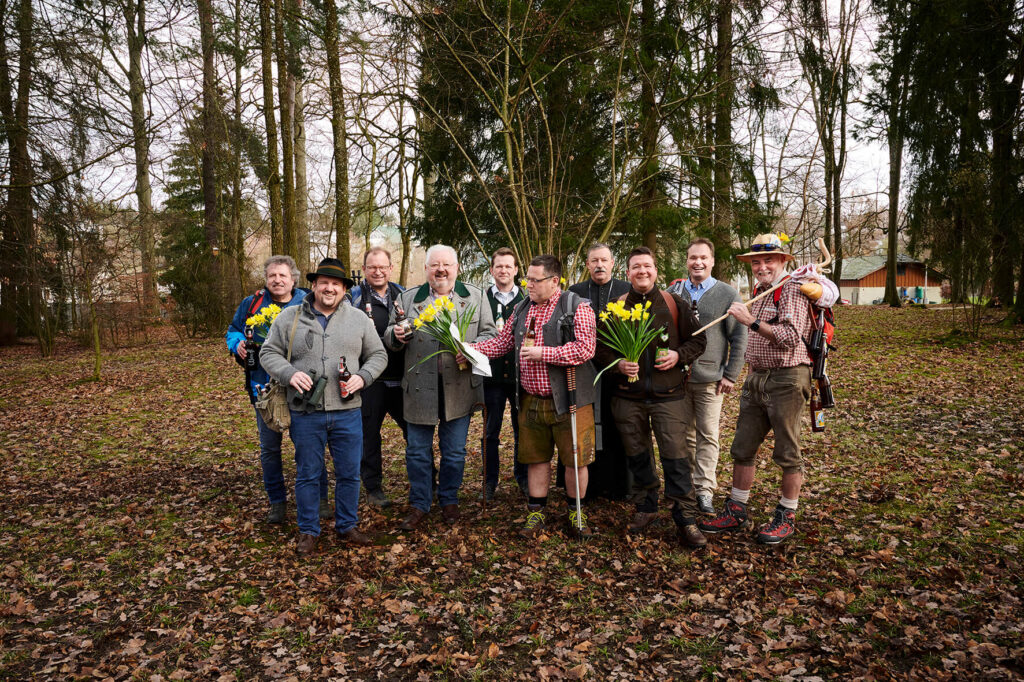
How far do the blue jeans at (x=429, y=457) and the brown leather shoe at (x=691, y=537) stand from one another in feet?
5.82

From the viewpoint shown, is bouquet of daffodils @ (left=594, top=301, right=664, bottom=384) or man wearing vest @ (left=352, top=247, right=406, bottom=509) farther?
man wearing vest @ (left=352, top=247, right=406, bottom=509)

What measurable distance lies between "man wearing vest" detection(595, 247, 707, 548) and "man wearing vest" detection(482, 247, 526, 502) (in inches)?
39.6

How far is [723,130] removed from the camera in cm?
1280

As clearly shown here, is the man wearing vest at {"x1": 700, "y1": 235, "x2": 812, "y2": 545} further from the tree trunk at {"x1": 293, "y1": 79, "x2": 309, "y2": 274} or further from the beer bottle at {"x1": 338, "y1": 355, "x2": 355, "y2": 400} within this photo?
the tree trunk at {"x1": 293, "y1": 79, "x2": 309, "y2": 274}

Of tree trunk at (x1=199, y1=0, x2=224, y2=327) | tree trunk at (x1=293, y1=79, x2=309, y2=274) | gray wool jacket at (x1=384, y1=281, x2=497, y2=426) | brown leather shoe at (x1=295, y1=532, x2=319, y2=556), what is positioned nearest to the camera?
brown leather shoe at (x1=295, y1=532, x2=319, y2=556)

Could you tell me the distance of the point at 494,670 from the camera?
3270mm

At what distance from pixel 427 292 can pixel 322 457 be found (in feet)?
5.01

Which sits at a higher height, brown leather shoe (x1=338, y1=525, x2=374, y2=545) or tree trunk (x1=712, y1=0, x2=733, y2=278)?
tree trunk (x1=712, y1=0, x2=733, y2=278)

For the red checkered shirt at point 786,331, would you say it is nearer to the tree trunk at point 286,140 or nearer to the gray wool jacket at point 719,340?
the gray wool jacket at point 719,340

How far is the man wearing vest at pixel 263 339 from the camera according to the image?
5039 mm

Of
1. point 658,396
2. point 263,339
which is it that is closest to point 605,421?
point 658,396

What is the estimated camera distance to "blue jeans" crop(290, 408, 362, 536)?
14.6 feet

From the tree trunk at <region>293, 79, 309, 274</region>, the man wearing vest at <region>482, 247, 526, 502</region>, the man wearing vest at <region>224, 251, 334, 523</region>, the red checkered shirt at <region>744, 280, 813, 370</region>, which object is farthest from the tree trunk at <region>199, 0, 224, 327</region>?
the red checkered shirt at <region>744, 280, 813, 370</region>

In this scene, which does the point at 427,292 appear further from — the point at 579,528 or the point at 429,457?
the point at 579,528
